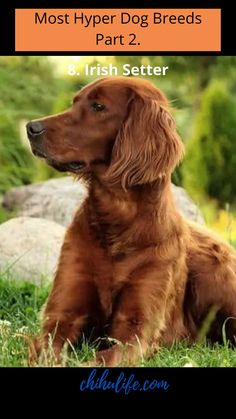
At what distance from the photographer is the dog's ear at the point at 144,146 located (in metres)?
4.78

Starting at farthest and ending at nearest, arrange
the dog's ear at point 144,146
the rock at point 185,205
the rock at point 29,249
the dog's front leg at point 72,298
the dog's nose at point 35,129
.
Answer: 1. the rock at point 185,205
2. the rock at point 29,249
3. the dog's front leg at point 72,298
4. the dog's ear at point 144,146
5. the dog's nose at point 35,129

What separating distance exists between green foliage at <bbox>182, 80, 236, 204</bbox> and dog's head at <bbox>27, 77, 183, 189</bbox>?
4292 millimetres

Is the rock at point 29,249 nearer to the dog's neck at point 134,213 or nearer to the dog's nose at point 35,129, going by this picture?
the dog's neck at point 134,213

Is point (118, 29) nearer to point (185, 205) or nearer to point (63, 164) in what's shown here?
point (63, 164)

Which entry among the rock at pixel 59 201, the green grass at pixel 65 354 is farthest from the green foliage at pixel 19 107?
the green grass at pixel 65 354

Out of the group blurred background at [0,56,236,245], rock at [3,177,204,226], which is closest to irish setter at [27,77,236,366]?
rock at [3,177,204,226]

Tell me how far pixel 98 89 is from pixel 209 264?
4.19ft

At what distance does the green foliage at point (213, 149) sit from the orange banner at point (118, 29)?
4.26 m

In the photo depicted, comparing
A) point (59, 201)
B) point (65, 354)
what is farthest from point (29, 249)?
point (65, 354)

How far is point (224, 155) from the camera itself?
9.16m

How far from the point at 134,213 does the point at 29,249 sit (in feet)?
7.14

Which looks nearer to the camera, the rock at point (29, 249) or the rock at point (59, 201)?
the rock at point (29, 249)

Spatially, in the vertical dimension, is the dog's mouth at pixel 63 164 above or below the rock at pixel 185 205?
above
